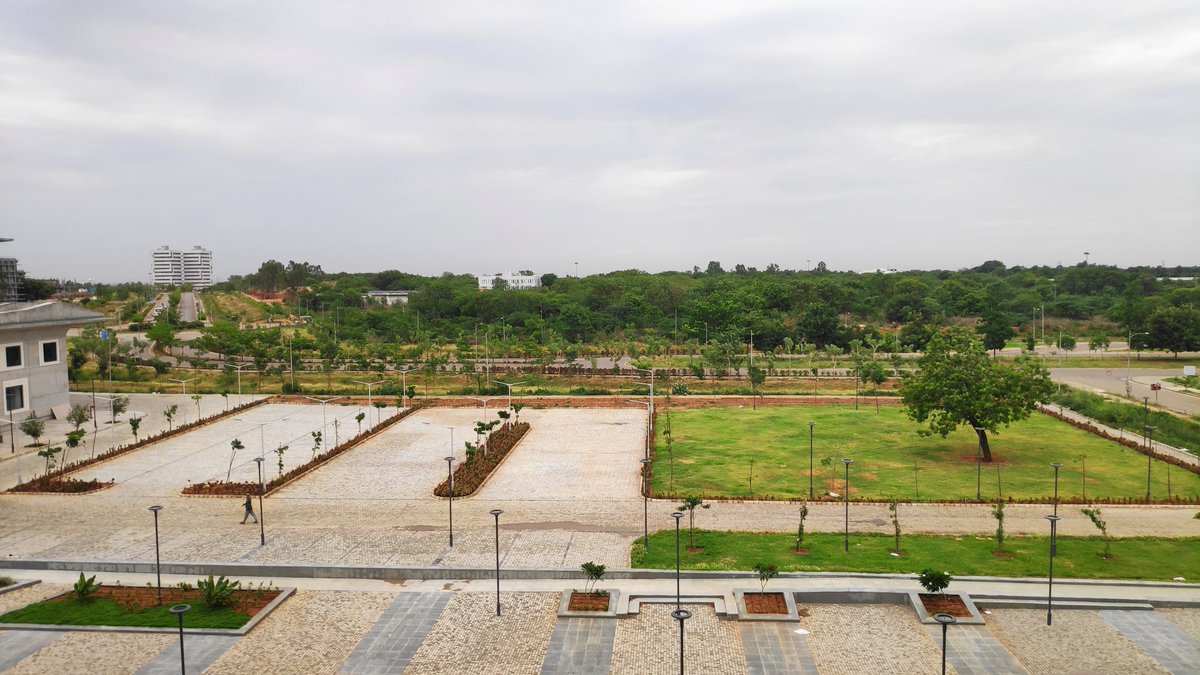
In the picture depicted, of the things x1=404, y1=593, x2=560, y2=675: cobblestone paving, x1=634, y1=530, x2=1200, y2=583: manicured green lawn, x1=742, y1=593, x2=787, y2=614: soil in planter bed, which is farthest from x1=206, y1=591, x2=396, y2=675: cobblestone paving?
x1=742, y1=593, x2=787, y2=614: soil in planter bed

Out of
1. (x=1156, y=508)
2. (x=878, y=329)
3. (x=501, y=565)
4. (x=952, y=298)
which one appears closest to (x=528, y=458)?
(x=501, y=565)

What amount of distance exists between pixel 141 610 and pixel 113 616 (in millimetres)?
481

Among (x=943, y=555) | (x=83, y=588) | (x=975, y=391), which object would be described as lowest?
(x=83, y=588)

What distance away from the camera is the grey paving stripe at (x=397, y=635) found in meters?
13.6

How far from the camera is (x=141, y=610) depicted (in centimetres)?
1591

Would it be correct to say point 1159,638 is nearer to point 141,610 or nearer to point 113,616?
point 141,610

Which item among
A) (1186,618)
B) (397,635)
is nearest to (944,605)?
(1186,618)

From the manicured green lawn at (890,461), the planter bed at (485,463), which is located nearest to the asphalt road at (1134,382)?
the manicured green lawn at (890,461)

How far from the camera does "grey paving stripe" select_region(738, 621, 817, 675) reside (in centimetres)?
1340

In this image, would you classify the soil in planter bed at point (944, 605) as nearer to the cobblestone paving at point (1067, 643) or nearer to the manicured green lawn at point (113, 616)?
the cobblestone paving at point (1067, 643)

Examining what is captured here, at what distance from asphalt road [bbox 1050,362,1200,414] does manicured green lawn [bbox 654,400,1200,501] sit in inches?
365

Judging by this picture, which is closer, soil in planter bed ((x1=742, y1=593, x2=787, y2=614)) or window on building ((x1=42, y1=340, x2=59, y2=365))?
soil in planter bed ((x1=742, y1=593, x2=787, y2=614))

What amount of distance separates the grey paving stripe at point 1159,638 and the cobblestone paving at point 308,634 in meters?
14.1

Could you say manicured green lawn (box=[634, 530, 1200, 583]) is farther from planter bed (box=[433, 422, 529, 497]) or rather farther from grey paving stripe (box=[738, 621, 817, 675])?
planter bed (box=[433, 422, 529, 497])
